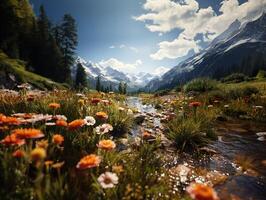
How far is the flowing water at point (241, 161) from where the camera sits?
3.38m

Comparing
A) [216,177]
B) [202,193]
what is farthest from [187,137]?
[202,193]

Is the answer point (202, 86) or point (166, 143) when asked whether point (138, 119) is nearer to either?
point (166, 143)

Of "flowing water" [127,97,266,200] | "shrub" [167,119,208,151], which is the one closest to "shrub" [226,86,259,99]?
"flowing water" [127,97,266,200]

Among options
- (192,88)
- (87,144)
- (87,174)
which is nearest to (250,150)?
(87,144)

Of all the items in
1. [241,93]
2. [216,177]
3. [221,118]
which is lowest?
[216,177]

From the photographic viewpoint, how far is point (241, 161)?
4578 millimetres

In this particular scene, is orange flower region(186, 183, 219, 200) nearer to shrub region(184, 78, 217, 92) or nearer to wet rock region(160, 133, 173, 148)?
wet rock region(160, 133, 173, 148)

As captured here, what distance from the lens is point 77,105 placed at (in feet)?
17.9

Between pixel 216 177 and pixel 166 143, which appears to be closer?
pixel 216 177

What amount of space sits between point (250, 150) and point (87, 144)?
365 centimetres

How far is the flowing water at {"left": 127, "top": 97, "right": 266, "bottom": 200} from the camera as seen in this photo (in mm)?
3375

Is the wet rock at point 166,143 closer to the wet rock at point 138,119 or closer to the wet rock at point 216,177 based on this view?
the wet rock at point 216,177

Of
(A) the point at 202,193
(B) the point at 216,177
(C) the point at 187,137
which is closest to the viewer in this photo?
(A) the point at 202,193

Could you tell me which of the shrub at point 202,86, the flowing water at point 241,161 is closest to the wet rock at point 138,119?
the flowing water at point 241,161
